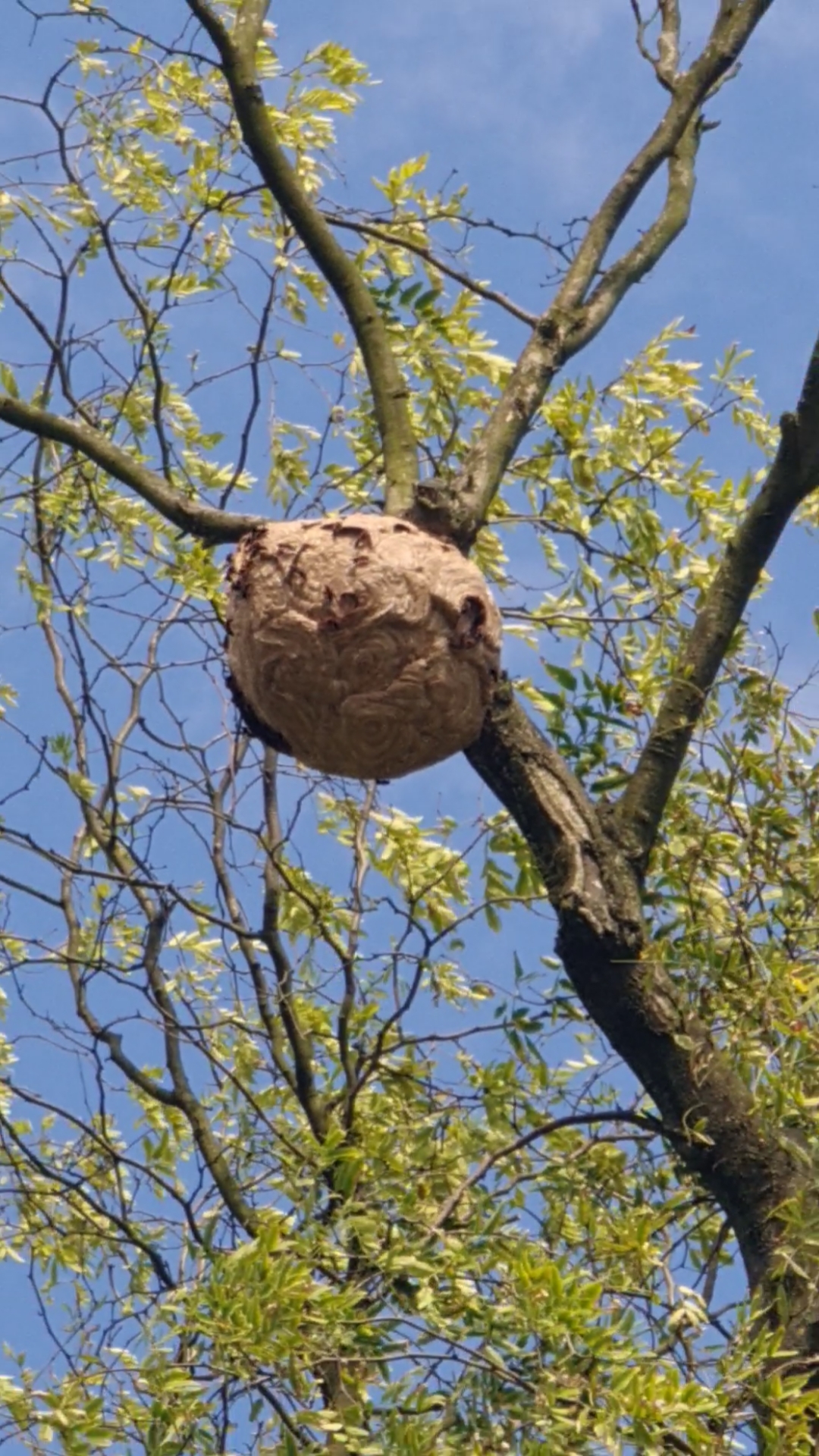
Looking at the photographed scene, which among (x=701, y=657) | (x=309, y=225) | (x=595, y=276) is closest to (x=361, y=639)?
(x=701, y=657)

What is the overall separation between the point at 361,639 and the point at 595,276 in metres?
1.72

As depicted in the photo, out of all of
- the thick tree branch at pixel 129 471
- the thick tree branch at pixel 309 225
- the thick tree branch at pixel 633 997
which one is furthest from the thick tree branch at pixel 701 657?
the thick tree branch at pixel 129 471

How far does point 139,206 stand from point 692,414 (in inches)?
83.1

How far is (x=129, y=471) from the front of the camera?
4910mm

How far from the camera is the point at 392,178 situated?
6.20 metres

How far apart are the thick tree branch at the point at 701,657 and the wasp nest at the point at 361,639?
66cm

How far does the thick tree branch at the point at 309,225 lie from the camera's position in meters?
4.81

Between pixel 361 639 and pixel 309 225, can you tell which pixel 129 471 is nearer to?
pixel 309 225

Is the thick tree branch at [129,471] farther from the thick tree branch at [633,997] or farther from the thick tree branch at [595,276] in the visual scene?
the thick tree branch at [633,997]

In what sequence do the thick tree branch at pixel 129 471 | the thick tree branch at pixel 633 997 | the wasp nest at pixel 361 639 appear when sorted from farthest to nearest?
the thick tree branch at pixel 129 471
the thick tree branch at pixel 633 997
the wasp nest at pixel 361 639

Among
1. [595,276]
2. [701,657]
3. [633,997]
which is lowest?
[633,997]

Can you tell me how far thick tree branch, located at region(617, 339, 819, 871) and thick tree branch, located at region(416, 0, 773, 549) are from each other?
0.62 meters

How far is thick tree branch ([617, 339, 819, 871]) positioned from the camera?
4.64 m

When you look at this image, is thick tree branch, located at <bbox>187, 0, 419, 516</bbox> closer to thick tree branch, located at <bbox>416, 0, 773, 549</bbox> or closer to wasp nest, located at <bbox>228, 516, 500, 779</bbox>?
thick tree branch, located at <bbox>416, 0, 773, 549</bbox>
